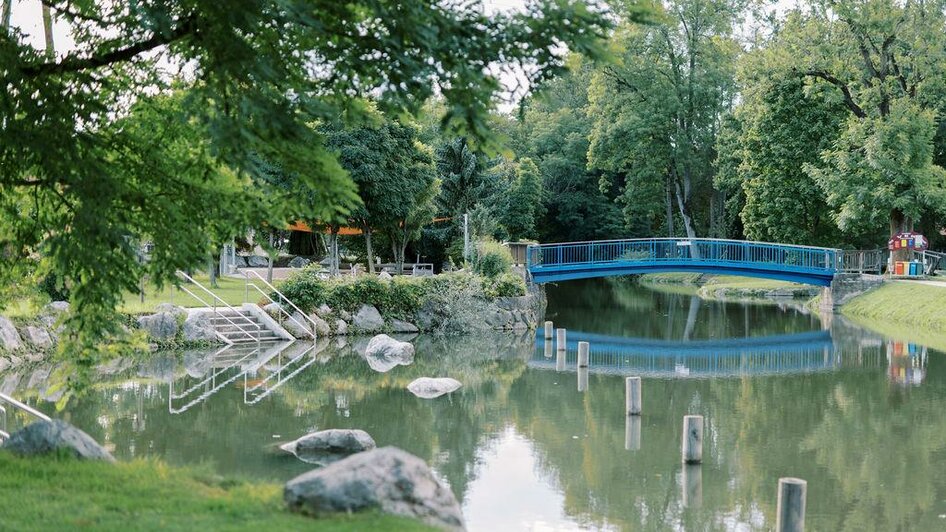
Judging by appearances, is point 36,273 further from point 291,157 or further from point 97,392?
point 97,392

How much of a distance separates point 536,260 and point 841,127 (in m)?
12.6

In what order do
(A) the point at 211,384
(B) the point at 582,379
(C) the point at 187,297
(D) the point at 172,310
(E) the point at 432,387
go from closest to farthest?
1. (E) the point at 432,387
2. (A) the point at 211,384
3. (B) the point at 582,379
4. (D) the point at 172,310
5. (C) the point at 187,297

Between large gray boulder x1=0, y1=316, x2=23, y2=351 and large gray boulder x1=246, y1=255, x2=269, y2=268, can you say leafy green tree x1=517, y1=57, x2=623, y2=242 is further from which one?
large gray boulder x1=0, y1=316, x2=23, y2=351

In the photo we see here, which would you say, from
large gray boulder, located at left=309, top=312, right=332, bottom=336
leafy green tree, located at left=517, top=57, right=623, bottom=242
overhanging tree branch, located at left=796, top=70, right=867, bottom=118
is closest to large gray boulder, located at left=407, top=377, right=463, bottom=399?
large gray boulder, located at left=309, top=312, right=332, bottom=336

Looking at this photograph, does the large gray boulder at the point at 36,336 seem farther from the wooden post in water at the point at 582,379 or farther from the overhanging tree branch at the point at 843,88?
the overhanging tree branch at the point at 843,88

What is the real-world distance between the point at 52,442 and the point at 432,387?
36.4 feet

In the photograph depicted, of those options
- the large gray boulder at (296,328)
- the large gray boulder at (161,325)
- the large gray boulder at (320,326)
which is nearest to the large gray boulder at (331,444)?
the large gray boulder at (161,325)

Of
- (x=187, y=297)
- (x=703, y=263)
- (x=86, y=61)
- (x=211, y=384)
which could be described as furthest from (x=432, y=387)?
(x=703, y=263)

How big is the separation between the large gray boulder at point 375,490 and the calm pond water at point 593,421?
270 centimetres

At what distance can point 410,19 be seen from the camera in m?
7.19

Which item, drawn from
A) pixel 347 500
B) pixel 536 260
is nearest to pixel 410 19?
pixel 347 500

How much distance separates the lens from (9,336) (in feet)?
70.3

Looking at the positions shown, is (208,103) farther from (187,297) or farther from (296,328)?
(187,297)

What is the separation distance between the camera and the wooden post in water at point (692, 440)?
12867 millimetres
